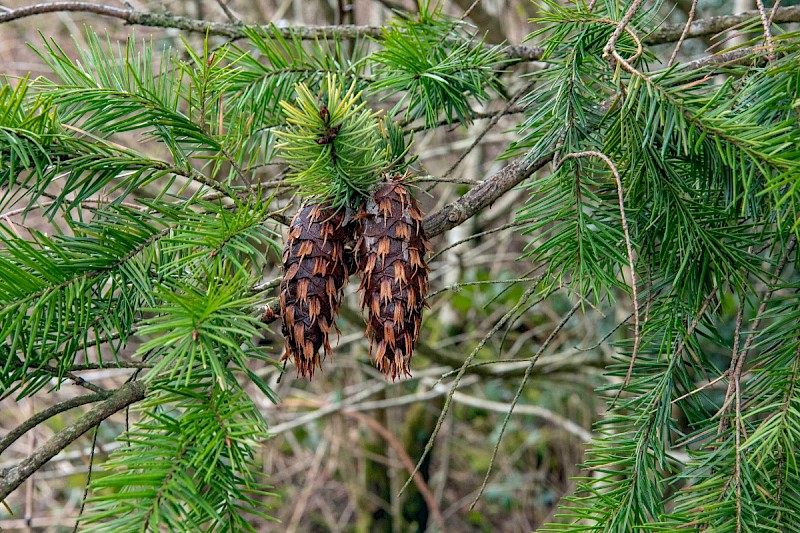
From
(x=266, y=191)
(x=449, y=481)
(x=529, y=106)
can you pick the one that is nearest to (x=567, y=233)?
(x=529, y=106)

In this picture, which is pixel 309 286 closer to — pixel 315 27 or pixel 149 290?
pixel 149 290

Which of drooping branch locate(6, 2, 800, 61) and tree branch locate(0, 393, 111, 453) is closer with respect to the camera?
tree branch locate(0, 393, 111, 453)

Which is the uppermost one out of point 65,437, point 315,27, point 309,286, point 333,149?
point 315,27

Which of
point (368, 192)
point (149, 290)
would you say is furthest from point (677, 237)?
point (149, 290)

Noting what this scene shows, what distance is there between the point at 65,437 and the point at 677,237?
0.62 meters

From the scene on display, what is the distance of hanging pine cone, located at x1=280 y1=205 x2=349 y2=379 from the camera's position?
62 cm

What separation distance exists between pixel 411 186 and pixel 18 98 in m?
0.37

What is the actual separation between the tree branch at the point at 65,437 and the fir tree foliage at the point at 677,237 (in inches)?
16.9

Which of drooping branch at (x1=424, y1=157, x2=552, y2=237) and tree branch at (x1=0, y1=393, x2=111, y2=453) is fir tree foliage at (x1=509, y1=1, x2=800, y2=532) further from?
tree branch at (x1=0, y1=393, x2=111, y2=453)

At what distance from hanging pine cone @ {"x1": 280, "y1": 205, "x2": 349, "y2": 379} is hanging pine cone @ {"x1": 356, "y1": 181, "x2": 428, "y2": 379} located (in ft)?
0.10

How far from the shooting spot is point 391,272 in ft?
2.04

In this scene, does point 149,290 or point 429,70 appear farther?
point 429,70

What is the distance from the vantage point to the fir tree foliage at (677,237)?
596mm

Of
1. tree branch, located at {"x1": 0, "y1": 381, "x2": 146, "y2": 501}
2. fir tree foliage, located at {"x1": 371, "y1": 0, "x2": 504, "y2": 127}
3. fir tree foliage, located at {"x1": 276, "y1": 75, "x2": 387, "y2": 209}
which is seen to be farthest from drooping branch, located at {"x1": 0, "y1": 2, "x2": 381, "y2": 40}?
tree branch, located at {"x1": 0, "y1": 381, "x2": 146, "y2": 501}
